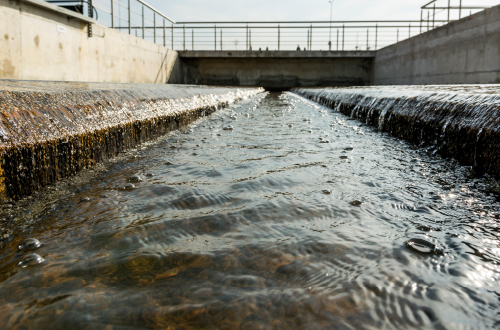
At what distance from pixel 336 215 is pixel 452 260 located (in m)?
0.51

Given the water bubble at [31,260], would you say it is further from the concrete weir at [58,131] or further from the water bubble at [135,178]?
the water bubble at [135,178]

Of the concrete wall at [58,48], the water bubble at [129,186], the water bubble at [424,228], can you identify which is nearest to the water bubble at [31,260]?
the water bubble at [129,186]

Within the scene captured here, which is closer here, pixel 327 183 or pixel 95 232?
pixel 95 232

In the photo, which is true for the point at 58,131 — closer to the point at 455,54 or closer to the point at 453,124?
the point at 453,124

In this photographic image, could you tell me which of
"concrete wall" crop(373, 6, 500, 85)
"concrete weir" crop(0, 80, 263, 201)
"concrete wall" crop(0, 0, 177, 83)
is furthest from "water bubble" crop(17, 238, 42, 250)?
"concrete wall" crop(373, 6, 500, 85)

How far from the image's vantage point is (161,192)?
6.38 ft

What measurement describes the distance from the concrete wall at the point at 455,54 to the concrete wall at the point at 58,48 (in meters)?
11.6

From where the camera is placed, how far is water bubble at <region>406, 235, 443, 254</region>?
1266mm

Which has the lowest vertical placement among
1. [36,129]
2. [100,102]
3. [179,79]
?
[36,129]

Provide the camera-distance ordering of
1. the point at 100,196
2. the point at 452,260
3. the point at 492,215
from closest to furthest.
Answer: the point at 452,260 → the point at 492,215 → the point at 100,196

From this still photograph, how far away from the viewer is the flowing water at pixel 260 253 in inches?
36.7

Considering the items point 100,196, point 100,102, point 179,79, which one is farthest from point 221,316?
point 179,79

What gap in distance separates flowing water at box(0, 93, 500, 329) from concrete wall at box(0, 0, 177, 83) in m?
7.37

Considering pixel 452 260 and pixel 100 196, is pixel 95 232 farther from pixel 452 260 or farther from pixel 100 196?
pixel 452 260
